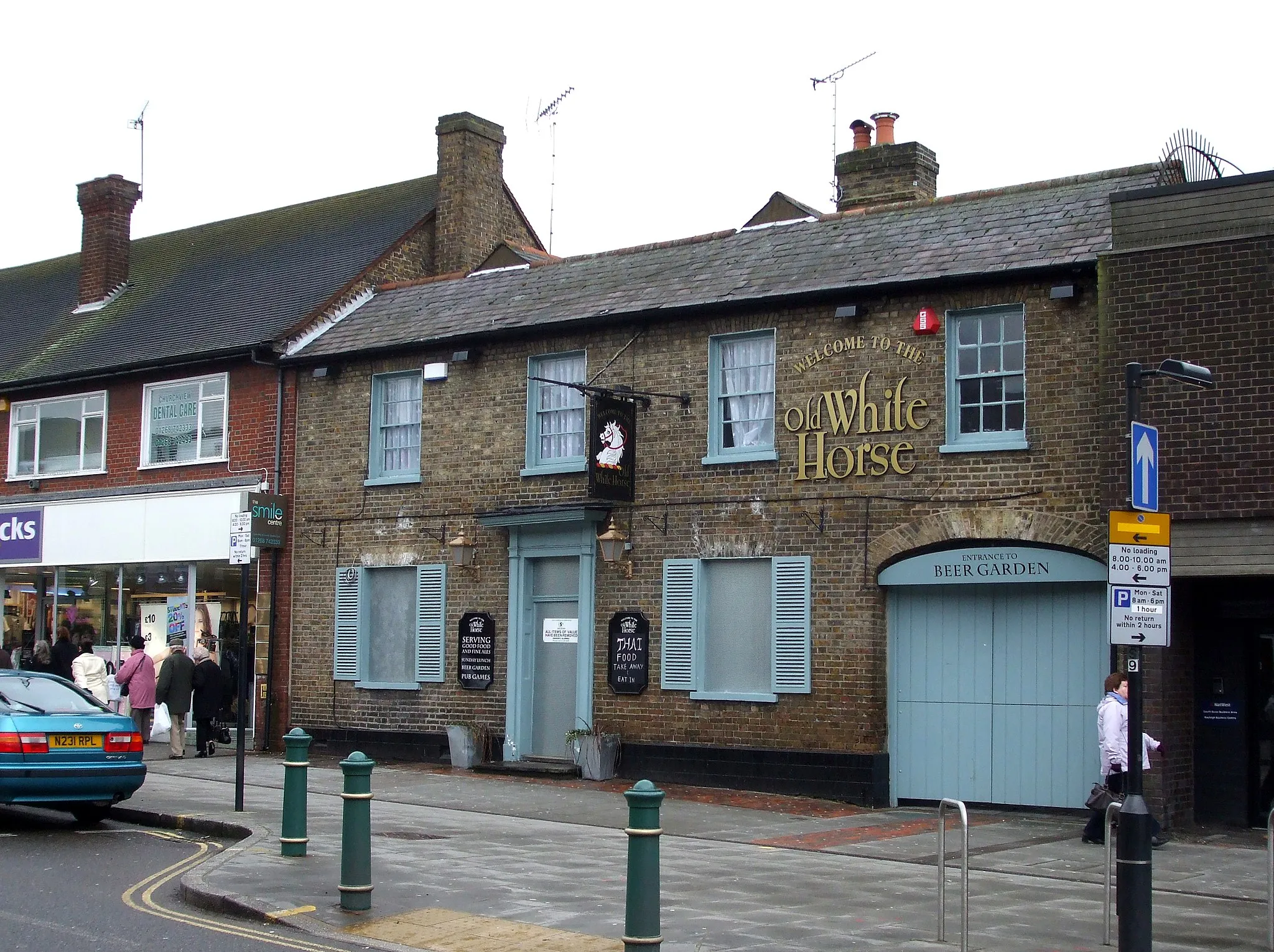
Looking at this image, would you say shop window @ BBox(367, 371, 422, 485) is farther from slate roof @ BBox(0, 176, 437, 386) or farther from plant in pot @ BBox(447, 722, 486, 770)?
plant in pot @ BBox(447, 722, 486, 770)

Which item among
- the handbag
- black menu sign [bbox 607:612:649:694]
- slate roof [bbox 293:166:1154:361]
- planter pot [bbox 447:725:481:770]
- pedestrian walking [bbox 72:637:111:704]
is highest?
slate roof [bbox 293:166:1154:361]

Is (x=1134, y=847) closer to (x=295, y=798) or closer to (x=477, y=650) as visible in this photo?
(x=295, y=798)

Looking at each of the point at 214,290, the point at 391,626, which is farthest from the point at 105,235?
the point at 391,626

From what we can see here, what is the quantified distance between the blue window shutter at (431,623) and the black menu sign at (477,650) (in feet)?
1.26

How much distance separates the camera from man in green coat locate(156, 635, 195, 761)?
21.5 m

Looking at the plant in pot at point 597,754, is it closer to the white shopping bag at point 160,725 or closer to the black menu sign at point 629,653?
the black menu sign at point 629,653

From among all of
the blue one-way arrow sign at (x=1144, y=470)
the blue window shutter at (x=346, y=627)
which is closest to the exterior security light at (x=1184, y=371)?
the blue one-way arrow sign at (x=1144, y=470)

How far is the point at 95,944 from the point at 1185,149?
47.5 ft

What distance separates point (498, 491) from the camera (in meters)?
20.7

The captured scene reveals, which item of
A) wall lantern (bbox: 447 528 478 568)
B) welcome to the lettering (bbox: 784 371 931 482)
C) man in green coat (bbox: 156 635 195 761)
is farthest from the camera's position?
man in green coat (bbox: 156 635 195 761)

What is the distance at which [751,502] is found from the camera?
60.4ft

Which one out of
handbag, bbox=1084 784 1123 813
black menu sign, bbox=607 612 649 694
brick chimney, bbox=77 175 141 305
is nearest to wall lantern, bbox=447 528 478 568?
black menu sign, bbox=607 612 649 694

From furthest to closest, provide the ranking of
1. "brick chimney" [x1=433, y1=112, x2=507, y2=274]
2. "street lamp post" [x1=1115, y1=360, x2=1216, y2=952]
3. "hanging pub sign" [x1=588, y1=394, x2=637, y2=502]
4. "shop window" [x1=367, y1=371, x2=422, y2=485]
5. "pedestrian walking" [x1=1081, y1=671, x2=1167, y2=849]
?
"brick chimney" [x1=433, y1=112, x2=507, y2=274]
"shop window" [x1=367, y1=371, x2=422, y2=485]
"hanging pub sign" [x1=588, y1=394, x2=637, y2=502]
"pedestrian walking" [x1=1081, y1=671, x2=1167, y2=849]
"street lamp post" [x1=1115, y1=360, x2=1216, y2=952]

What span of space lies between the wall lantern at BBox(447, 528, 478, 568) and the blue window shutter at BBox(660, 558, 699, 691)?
3.11 m
